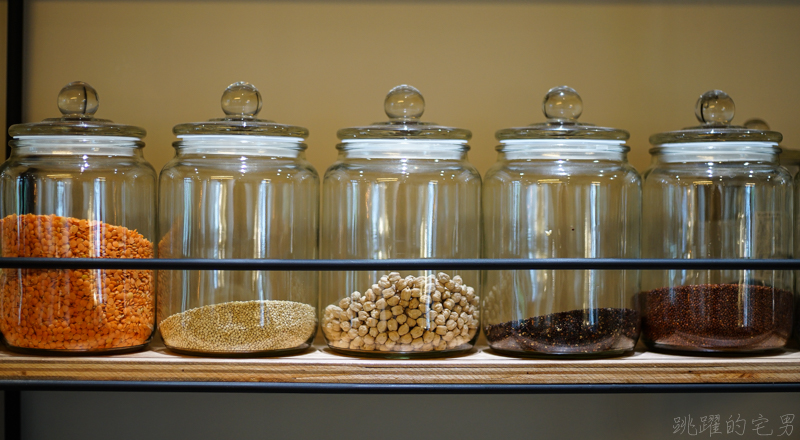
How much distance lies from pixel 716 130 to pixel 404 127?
0.38 meters

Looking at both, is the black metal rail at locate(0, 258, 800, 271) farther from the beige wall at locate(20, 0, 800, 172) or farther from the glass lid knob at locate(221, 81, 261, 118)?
the beige wall at locate(20, 0, 800, 172)

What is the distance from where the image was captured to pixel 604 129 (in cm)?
76

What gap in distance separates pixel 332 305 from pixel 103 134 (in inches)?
13.3

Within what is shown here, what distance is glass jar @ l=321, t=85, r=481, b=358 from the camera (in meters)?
0.72

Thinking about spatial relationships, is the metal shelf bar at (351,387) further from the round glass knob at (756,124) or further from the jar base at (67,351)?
the round glass knob at (756,124)

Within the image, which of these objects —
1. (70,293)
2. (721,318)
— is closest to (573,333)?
(721,318)

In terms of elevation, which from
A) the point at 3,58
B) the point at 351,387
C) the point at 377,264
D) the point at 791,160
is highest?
the point at 3,58

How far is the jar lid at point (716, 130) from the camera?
2.50 feet

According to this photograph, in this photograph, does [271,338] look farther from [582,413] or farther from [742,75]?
[742,75]

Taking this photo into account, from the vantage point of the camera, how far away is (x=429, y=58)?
3.14ft

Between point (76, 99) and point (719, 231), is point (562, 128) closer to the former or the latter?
point (719, 231)

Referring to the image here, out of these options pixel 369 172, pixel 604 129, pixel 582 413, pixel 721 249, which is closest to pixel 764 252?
pixel 721 249

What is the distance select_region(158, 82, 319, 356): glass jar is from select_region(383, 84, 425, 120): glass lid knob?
0.11 metres


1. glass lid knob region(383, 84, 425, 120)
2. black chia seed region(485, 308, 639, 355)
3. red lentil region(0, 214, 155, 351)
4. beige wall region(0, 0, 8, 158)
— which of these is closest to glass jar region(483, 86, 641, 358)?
black chia seed region(485, 308, 639, 355)
